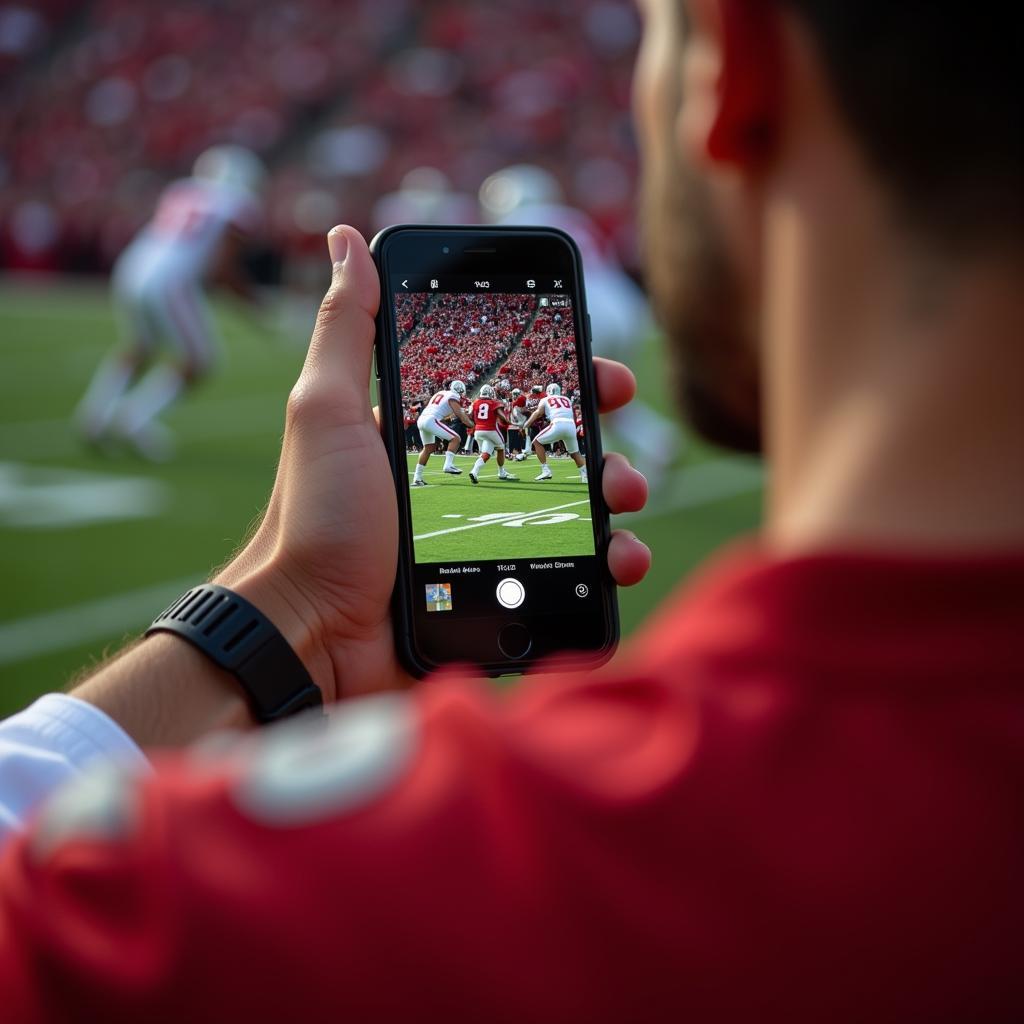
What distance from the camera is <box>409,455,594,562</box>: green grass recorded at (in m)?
1.85

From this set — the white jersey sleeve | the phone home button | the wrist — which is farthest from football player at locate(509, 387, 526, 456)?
the white jersey sleeve

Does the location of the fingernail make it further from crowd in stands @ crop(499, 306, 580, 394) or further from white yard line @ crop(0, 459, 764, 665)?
white yard line @ crop(0, 459, 764, 665)

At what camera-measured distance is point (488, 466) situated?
1891mm

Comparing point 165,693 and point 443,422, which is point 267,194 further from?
point 165,693

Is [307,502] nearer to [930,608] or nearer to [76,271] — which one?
[930,608]

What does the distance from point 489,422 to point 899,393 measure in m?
1.25

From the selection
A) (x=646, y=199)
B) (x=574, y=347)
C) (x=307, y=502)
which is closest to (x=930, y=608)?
(x=646, y=199)

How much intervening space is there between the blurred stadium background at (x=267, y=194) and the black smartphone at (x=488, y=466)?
3706mm

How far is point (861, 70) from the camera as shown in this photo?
705mm

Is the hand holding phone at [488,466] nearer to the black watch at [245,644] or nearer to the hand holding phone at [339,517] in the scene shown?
the hand holding phone at [339,517]

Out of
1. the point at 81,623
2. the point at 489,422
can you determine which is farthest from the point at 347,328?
the point at 81,623

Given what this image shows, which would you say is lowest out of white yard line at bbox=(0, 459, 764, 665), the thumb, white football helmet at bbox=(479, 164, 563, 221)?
white yard line at bbox=(0, 459, 764, 665)

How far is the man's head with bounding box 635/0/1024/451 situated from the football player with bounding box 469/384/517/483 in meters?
1.05

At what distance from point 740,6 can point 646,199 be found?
0.23 m
